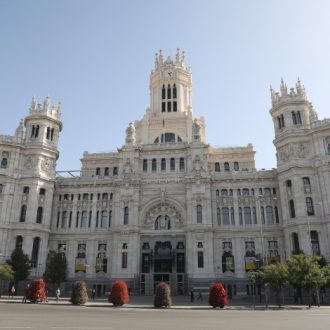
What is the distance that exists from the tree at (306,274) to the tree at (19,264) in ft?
126

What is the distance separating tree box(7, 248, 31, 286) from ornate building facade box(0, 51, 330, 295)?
4549mm

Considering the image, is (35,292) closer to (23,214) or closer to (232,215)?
(23,214)

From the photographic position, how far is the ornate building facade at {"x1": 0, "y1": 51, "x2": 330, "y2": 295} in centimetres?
5669

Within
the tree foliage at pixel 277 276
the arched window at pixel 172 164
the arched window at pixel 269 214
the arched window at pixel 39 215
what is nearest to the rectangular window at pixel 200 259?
the arched window at pixel 269 214

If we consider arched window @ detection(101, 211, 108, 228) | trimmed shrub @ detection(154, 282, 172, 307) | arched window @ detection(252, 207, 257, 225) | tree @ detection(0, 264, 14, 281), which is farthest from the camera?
arched window @ detection(101, 211, 108, 228)

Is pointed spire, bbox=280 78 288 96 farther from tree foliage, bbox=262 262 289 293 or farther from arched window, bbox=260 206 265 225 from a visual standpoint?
tree foliage, bbox=262 262 289 293

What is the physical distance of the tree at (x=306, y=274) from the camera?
40281mm

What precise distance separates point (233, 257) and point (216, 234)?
4836 mm

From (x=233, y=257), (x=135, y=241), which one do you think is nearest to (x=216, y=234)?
(x=233, y=257)

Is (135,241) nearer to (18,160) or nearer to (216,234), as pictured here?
(216,234)

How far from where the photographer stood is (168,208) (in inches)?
2478

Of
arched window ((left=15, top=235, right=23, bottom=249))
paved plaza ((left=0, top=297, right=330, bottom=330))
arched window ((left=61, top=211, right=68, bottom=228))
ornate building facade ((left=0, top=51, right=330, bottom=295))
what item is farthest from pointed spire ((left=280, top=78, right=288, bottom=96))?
arched window ((left=15, top=235, right=23, bottom=249))

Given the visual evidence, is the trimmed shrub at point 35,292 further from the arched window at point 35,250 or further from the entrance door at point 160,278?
the entrance door at point 160,278

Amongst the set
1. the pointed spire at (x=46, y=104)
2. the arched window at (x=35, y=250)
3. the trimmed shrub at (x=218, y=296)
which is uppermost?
the pointed spire at (x=46, y=104)
